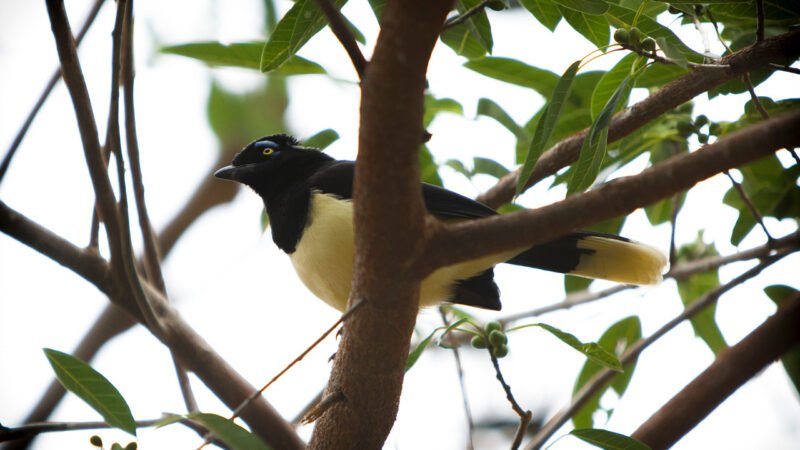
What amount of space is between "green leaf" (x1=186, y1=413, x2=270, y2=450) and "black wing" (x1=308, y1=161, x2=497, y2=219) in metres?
1.59

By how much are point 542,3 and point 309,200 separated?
1.55m

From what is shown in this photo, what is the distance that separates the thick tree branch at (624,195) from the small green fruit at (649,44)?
0.86m

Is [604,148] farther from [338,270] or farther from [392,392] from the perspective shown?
[338,270]

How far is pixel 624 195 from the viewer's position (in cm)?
202

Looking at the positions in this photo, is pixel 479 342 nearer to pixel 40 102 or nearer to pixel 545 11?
pixel 545 11

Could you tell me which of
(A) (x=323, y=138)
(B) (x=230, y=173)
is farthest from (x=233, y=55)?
(B) (x=230, y=173)

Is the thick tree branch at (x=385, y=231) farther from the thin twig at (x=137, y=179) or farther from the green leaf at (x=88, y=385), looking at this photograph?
the thin twig at (x=137, y=179)

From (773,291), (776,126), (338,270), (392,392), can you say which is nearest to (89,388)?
(392,392)

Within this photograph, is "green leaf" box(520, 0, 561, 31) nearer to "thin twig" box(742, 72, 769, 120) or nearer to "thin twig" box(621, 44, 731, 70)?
"thin twig" box(621, 44, 731, 70)

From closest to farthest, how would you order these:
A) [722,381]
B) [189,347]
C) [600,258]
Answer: [722,381] → [189,347] → [600,258]

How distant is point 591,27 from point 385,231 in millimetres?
1333

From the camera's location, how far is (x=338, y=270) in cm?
377

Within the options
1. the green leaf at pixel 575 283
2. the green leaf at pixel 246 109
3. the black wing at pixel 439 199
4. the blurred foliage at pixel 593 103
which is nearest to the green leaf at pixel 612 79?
the blurred foliage at pixel 593 103

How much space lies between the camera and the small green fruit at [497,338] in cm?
288
